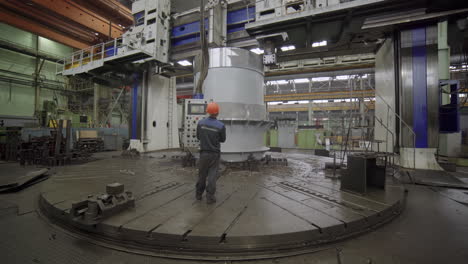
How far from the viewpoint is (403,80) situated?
220 inches

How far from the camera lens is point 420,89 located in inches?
212

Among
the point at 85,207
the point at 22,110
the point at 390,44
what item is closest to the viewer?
the point at 85,207

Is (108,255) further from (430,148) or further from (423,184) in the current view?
(430,148)

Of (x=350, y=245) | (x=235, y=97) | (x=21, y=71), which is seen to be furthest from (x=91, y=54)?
(x=350, y=245)

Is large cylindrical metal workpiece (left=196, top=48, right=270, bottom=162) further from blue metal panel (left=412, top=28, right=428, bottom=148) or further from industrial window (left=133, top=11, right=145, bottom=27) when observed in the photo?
industrial window (left=133, top=11, right=145, bottom=27)

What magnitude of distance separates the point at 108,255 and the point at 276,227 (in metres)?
1.69

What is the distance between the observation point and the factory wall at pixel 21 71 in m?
11.8

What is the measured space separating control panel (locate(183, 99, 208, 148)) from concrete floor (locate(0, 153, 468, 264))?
2.79m

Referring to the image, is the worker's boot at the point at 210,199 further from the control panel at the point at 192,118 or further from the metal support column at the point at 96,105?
the metal support column at the point at 96,105

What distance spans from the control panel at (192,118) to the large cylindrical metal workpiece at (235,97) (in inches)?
24.2

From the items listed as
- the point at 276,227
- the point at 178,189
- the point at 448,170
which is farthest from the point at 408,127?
the point at 178,189

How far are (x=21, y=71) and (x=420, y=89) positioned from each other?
65.8ft

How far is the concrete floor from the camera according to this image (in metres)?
1.87

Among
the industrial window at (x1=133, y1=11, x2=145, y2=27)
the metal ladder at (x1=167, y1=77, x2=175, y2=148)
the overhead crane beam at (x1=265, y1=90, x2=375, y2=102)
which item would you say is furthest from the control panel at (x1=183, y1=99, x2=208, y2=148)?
the overhead crane beam at (x1=265, y1=90, x2=375, y2=102)
